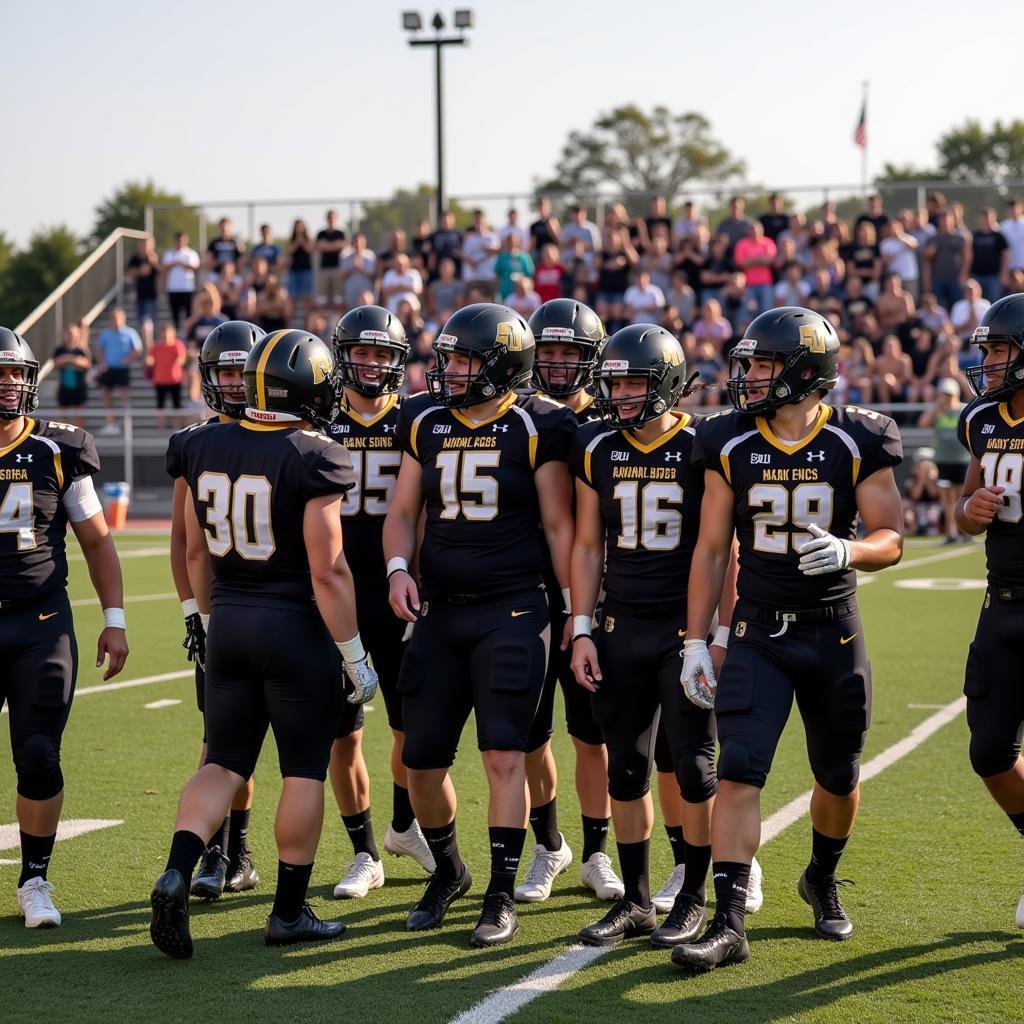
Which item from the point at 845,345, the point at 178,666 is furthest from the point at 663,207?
the point at 178,666

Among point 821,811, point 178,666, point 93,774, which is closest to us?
point 821,811

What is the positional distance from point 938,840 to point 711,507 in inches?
78.6

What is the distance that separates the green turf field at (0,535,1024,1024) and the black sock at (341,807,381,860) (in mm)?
163

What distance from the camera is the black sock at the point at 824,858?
4871mm

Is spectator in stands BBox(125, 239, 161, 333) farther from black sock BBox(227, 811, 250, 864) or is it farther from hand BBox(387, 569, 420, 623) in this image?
hand BBox(387, 569, 420, 623)

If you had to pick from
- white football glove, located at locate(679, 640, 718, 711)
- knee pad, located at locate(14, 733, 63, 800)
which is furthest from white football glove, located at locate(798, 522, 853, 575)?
knee pad, located at locate(14, 733, 63, 800)

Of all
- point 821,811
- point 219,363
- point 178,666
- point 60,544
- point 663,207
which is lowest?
point 178,666

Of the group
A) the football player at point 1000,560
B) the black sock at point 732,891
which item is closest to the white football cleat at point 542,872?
the black sock at point 732,891

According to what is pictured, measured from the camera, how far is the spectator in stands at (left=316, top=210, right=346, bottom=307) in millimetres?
24000

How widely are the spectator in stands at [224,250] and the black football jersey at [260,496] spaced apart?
20.5m

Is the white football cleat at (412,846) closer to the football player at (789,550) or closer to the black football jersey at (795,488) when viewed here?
the football player at (789,550)

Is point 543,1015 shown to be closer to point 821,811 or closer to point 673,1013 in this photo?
point 673,1013

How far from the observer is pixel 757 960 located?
179 inches

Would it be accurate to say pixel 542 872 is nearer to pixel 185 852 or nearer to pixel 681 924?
pixel 681 924
